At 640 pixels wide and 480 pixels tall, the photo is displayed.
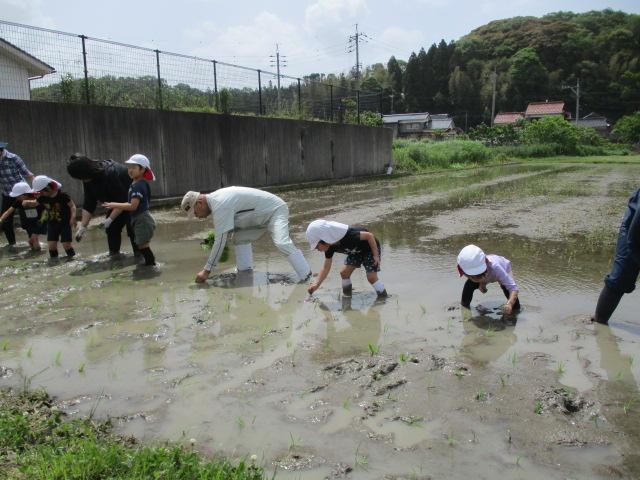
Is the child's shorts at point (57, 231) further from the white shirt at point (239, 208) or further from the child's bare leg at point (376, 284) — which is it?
the child's bare leg at point (376, 284)

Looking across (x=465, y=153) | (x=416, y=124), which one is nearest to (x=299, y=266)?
(x=465, y=153)

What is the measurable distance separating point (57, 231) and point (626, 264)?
7141 mm

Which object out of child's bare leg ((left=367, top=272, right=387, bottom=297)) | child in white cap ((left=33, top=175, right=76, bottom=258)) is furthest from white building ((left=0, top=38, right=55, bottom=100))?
child's bare leg ((left=367, top=272, right=387, bottom=297))

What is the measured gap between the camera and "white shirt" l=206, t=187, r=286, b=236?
6539 millimetres

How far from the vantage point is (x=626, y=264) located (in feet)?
15.9

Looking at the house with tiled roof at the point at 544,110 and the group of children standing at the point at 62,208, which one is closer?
the group of children standing at the point at 62,208

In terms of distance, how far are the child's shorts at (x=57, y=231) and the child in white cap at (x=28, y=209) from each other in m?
0.48

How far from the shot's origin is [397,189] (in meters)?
19.1

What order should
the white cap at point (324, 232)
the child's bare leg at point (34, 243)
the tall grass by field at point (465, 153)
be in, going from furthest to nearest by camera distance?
the tall grass by field at point (465, 153) → the child's bare leg at point (34, 243) → the white cap at point (324, 232)

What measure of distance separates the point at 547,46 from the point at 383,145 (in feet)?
264

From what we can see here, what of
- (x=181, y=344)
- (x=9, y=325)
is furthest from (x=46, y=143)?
(x=181, y=344)

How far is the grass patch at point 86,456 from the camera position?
2.58 m

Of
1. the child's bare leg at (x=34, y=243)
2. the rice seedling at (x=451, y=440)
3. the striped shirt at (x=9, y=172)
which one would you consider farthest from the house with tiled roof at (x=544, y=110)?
the rice seedling at (x=451, y=440)

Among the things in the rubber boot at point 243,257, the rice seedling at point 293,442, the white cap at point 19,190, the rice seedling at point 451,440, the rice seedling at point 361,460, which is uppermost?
the white cap at point 19,190
